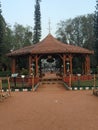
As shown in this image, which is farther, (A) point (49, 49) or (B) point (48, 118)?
(A) point (49, 49)

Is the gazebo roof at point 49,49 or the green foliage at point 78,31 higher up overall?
the green foliage at point 78,31

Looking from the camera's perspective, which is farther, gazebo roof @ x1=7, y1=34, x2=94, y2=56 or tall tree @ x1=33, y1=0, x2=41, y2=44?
tall tree @ x1=33, y1=0, x2=41, y2=44

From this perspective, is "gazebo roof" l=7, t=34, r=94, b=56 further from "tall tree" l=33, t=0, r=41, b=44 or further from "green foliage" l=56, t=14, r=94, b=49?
"green foliage" l=56, t=14, r=94, b=49

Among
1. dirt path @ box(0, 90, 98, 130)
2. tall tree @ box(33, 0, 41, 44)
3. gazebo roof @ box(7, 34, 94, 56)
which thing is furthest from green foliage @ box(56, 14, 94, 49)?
dirt path @ box(0, 90, 98, 130)

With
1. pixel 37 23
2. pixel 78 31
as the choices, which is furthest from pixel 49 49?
pixel 78 31

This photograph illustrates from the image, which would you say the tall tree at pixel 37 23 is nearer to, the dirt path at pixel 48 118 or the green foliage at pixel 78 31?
the green foliage at pixel 78 31

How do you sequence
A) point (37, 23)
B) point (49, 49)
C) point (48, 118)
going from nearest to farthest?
point (48, 118), point (49, 49), point (37, 23)

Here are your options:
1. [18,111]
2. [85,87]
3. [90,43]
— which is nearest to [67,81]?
[85,87]

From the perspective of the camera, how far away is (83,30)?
59656mm

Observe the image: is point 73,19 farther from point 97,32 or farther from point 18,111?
point 18,111

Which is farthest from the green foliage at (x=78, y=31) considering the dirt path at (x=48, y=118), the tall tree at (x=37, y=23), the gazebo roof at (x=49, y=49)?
the dirt path at (x=48, y=118)

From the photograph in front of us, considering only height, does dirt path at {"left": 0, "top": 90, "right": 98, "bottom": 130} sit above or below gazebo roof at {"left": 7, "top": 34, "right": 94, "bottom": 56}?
below

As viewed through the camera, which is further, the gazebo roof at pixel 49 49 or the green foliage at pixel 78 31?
the green foliage at pixel 78 31

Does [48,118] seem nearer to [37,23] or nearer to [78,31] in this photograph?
[37,23]
